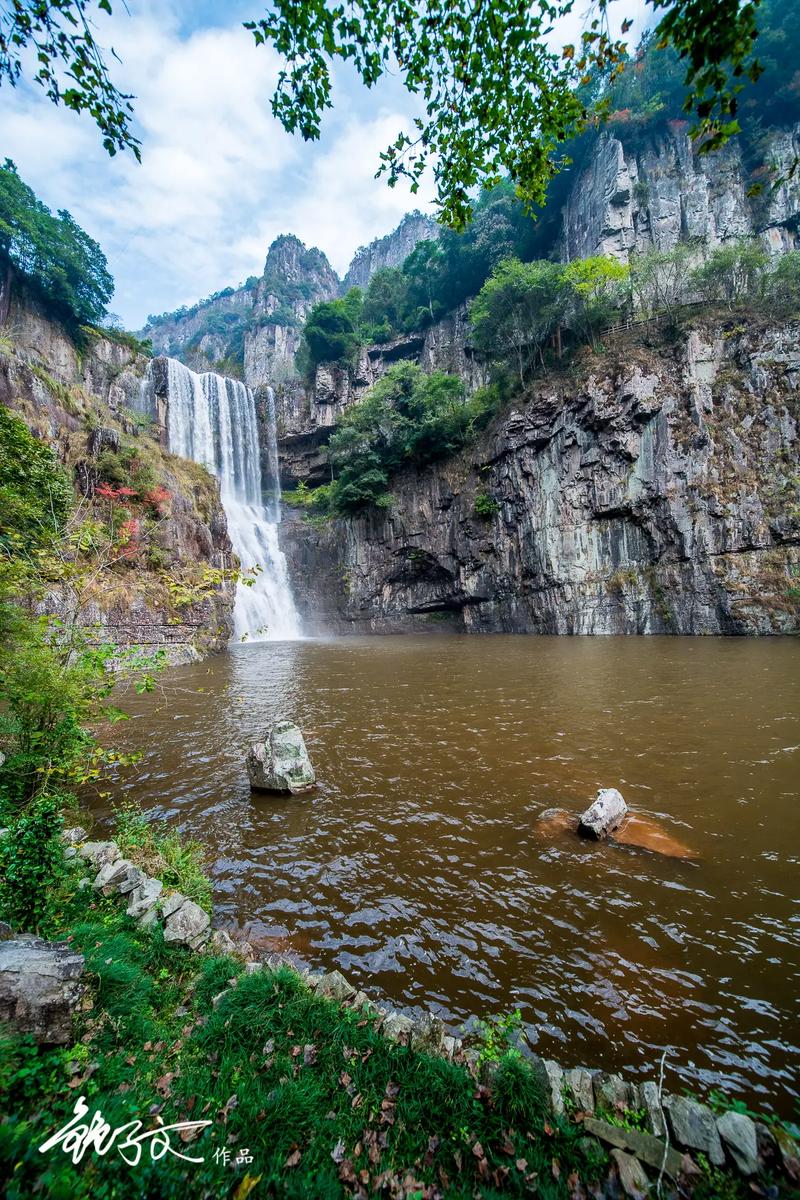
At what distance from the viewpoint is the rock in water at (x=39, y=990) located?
7.61 ft

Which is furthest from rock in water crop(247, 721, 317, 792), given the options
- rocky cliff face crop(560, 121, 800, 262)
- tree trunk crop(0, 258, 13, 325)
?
rocky cliff face crop(560, 121, 800, 262)

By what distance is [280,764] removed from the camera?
6.79 meters

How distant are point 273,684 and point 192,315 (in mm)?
123227

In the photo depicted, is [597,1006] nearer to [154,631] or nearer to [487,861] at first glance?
[487,861]

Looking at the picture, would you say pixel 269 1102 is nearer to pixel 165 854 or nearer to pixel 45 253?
pixel 165 854

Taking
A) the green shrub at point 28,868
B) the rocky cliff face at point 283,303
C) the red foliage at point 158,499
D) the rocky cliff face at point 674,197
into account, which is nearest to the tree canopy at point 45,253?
the red foliage at point 158,499

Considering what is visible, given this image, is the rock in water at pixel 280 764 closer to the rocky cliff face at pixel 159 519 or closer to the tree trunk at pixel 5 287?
the rocky cliff face at pixel 159 519

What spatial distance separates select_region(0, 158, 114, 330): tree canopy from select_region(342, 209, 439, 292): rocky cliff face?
150 ft

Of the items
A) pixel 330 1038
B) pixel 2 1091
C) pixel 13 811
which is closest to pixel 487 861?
pixel 330 1038

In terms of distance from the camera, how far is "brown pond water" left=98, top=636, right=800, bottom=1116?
10.2 feet

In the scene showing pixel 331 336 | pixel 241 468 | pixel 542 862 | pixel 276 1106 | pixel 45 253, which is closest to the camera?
pixel 276 1106

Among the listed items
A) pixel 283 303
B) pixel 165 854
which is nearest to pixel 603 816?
pixel 165 854

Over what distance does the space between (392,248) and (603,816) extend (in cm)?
10119

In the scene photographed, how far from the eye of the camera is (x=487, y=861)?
4852 millimetres
